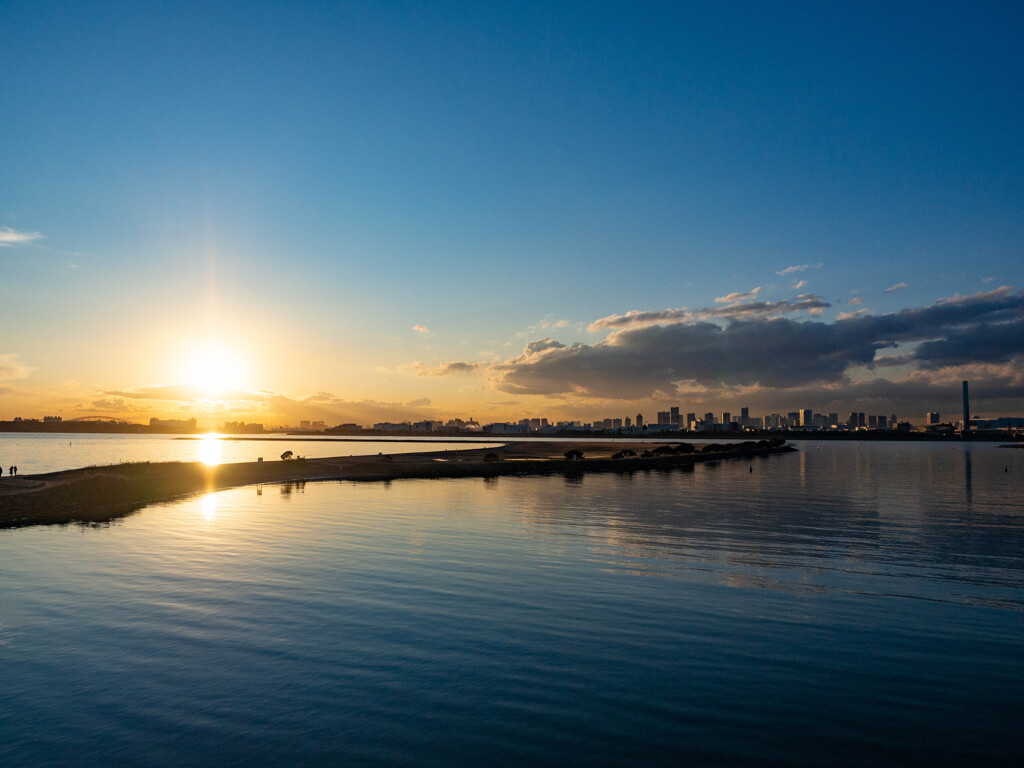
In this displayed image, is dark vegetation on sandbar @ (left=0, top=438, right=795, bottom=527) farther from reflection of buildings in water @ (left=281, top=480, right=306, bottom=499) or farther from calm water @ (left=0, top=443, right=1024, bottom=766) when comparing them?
calm water @ (left=0, top=443, right=1024, bottom=766)

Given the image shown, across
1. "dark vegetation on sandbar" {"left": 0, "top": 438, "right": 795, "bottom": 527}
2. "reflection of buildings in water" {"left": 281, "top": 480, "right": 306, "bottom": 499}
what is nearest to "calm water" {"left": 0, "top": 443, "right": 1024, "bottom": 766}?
"dark vegetation on sandbar" {"left": 0, "top": 438, "right": 795, "bottom": 527}

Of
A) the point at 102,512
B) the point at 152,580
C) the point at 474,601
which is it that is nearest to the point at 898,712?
the point at 474,601

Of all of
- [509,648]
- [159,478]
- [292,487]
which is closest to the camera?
[509,648]

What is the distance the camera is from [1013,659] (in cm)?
1571

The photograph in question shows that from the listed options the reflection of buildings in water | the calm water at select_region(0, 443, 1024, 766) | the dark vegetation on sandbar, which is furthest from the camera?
the reflection of buildings in water

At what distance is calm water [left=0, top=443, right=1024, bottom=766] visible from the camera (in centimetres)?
1135

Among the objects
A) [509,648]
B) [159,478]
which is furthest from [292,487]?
[509,648]

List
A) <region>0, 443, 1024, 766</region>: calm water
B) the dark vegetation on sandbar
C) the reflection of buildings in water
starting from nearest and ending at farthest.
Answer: <region>0, 443, 1024, 766</region>: calm water < the dark vegetation on sandbar < the reflection of buildings in water

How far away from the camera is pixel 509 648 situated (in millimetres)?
16156

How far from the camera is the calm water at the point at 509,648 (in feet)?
37.2

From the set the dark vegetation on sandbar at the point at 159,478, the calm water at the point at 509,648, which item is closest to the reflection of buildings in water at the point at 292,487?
the dark vegetation on sandbar at the point at 159,478

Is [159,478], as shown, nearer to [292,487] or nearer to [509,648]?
A: [292,487]

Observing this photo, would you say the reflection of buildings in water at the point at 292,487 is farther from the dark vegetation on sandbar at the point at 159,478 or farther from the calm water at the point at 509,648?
the calm water at the point at 509,648

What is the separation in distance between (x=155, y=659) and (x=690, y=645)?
13.6m
